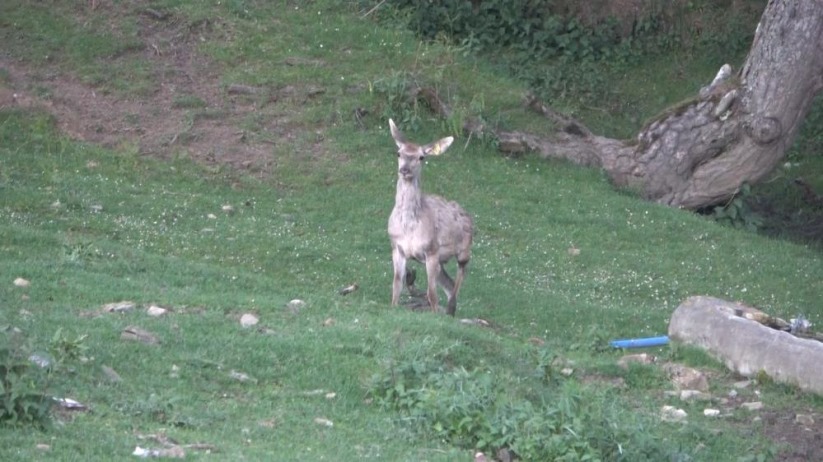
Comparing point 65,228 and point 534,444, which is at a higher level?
point 534,444

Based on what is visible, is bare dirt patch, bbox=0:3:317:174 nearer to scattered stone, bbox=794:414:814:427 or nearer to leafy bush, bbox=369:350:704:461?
leafy bush, bbox=369:350:704:461

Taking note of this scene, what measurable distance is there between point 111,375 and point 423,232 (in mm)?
4599

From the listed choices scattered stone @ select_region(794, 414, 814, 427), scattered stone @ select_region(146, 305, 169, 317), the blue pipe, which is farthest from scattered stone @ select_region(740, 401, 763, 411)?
scattered stone @ select_region(146, 305, 169, 317)

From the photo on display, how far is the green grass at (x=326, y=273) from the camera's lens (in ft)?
26.8

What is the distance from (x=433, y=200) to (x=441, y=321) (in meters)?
2.45

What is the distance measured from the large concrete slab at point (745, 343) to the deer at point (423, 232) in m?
2.30

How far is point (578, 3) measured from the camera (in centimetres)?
2383

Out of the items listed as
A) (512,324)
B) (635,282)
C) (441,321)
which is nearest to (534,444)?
(441,321)

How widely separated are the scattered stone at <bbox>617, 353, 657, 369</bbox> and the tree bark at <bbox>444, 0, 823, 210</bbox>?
785 centimetres

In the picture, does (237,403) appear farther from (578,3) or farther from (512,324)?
(578,3)

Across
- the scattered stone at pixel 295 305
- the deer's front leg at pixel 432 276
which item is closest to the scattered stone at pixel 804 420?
the deer's front leg at pixel 432 276

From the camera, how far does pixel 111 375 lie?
329 inches

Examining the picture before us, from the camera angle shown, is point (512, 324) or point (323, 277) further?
point (323, 277)

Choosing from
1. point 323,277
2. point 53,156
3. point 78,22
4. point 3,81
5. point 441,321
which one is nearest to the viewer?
point 441,321
